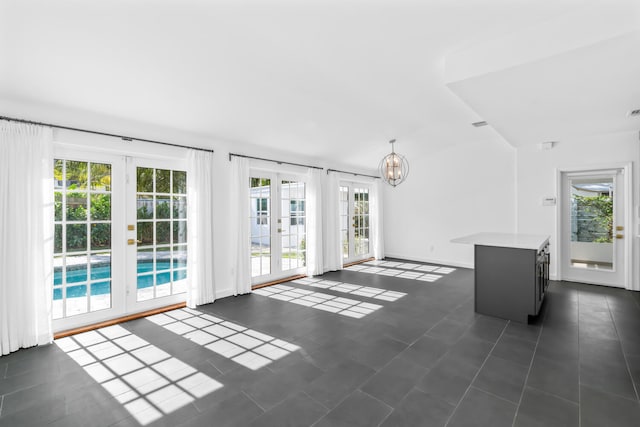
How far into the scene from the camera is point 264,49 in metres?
2.73

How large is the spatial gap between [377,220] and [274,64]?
17.3ft

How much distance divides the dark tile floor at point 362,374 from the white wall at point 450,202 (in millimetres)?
2808

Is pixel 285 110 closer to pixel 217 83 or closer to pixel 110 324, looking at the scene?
pixel 217 83

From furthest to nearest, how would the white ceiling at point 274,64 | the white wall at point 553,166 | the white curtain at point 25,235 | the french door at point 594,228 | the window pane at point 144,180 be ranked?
the french door at point 594,228 → the white wall at point 553,166 → the window pane at point 144,180 → the white curtain at point 25,235 → the white ceiling at point 274,64

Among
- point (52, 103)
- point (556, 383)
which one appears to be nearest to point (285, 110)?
point (52, 103)

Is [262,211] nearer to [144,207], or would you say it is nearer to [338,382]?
[144,207]

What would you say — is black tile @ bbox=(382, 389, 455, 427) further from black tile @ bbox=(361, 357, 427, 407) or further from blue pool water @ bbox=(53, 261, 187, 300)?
blue pool water @ bbox=(53, 261, 187, 300)

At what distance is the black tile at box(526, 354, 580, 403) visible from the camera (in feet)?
7.15

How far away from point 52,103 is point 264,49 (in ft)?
7.18

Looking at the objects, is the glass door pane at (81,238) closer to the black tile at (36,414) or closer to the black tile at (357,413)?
the black tile at (36,414)

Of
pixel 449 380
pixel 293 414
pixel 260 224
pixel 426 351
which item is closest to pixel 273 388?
pixel 293 414

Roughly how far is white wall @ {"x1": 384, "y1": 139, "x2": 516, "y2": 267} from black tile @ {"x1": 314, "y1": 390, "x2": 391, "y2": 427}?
5.37m

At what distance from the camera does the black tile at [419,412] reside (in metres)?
1.87

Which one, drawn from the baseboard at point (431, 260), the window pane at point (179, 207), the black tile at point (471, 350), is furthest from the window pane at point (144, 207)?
the baseboard at point (431, 260)
